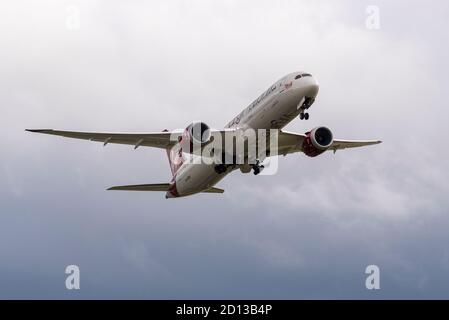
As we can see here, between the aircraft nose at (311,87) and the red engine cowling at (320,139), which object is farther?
the red engine cowling at (320,139)

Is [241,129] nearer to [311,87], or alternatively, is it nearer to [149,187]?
[311,87]

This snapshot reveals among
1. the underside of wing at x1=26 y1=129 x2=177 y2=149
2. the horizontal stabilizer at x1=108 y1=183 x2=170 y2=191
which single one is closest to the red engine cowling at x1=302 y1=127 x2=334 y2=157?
the underside of wing at x1=26 y1=129 x2=177 y2=149

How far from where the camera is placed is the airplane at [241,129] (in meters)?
46.5

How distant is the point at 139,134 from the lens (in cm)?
5203

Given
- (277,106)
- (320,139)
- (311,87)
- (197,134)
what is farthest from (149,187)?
(311,87)

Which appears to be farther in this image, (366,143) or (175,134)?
(366,143)

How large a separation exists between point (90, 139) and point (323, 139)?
1586 cm

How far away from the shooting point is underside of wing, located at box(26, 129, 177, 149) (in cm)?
4994

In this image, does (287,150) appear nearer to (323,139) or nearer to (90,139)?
(323,139)

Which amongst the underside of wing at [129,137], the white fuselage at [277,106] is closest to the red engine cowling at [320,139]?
the white fuselage at [277,106]

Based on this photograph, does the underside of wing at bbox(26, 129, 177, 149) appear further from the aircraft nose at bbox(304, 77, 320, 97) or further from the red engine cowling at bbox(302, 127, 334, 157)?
the aircraft nose at bbox(304, 77, 320, 97)

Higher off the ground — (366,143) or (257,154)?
(366,143)

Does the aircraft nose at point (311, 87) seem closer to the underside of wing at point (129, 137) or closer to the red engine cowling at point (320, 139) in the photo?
the red engine cowling at point (320, 139)

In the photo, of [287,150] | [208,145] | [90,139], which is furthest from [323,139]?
[90,139]
